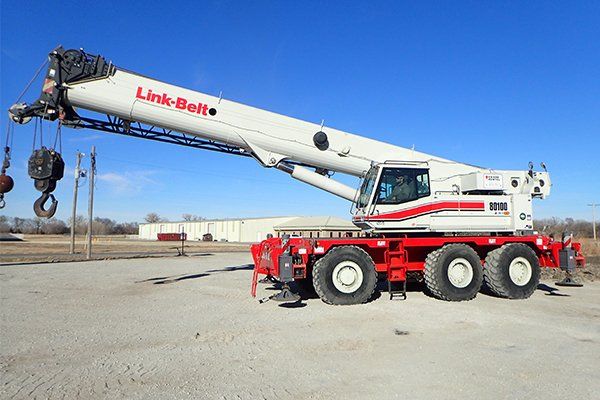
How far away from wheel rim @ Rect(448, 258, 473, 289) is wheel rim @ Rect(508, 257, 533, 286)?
1.15 m

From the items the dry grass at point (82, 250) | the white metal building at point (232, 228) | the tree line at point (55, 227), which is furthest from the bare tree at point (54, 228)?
the dry grass at point (82, 250)

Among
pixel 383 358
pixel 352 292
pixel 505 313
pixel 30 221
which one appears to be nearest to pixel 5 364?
pixel 383 358

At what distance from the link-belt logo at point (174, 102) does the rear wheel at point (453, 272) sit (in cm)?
652

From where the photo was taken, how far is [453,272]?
9.72 meters

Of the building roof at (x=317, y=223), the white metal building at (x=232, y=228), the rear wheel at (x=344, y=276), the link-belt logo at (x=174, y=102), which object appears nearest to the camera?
the rear wheel at (x=344, y=276)

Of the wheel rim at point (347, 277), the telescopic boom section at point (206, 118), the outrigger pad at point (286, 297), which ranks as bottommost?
the outrigger pad at point (286, 297)

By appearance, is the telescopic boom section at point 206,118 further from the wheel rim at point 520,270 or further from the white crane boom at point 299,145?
the wheel rim at point 520,270

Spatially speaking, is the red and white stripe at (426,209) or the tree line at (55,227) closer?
the red and white stripe at (426,209)

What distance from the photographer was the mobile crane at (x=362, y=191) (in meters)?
9.45

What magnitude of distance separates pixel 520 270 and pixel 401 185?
11.7ft

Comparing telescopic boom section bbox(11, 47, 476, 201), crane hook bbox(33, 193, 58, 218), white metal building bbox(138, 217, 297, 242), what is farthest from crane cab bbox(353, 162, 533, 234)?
white metal building bbox(138, 217, 297, 242)

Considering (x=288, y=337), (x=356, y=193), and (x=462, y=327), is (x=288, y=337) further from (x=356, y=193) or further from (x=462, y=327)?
(x=356, y=193)

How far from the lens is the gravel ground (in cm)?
441

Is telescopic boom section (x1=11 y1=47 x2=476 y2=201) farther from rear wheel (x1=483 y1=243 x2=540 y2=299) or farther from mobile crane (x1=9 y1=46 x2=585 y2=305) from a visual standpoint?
rear wheel (x1=483 y1=243 x2=540 y2=299)
